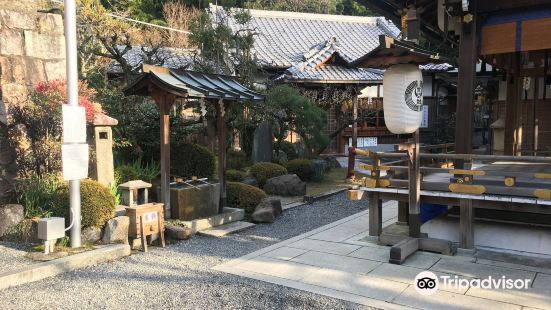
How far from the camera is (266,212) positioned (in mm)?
9523

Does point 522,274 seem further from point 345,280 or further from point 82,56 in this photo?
point 82,56

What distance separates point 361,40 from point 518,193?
2074 centimetres

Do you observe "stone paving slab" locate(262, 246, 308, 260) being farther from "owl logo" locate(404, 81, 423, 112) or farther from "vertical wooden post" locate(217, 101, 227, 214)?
"owl logo" locate(404, 81, 423, 112)

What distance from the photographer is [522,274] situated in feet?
20.0

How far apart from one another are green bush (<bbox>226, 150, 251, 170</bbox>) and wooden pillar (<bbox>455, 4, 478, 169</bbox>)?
28.3ft

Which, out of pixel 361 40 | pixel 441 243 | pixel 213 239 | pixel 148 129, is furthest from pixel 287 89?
pixel 361 40

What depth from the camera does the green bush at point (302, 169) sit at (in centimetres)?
1481

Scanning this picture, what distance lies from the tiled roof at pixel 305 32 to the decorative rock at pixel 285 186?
1009 cm

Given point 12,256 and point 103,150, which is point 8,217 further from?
point 103,150

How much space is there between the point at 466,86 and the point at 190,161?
19.5 ft

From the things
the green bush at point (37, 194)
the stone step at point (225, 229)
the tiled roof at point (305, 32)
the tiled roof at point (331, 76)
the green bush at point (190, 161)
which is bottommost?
the stone step at point (225, 229)

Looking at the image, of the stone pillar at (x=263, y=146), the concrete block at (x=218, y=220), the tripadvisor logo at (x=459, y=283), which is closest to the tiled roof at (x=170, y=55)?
the stone pillar at (x=263, y=146)

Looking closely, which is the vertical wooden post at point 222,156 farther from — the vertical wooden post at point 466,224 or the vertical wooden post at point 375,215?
the vertical wooden post at point 466,224

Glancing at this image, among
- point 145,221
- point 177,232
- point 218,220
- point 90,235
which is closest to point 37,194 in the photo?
point 90,235
